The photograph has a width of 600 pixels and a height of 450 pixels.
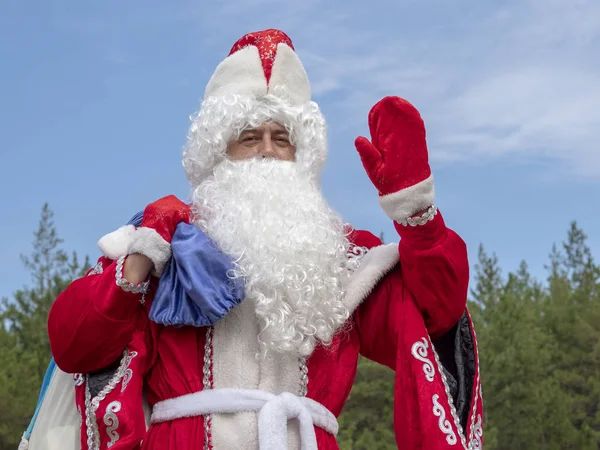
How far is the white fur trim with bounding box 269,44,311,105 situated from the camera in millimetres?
3629

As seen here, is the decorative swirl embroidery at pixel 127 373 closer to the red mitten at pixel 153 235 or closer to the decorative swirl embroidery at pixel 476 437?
the red mitten at pixel 153 235

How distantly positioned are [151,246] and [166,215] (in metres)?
0.15

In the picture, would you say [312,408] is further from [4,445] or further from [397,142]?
[4,445]

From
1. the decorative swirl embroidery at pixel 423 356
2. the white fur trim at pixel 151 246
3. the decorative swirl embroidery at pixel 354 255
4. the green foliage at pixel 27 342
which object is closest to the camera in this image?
the white fur trim at pixel 151 246

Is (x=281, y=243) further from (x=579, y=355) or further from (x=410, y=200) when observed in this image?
(x=579, y=355)

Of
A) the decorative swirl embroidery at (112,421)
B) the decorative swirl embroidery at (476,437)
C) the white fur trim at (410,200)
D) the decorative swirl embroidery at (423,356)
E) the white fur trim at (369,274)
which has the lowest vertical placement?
the decorative swirl embroidery at (476,437)

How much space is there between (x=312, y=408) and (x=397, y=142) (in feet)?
3.19

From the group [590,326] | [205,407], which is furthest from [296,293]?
[590,326]

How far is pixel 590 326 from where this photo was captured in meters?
17.1

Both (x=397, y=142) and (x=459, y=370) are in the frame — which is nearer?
(x=397, y=142)

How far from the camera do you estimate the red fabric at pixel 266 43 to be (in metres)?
3.65

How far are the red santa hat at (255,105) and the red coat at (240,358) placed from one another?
541 millimetres

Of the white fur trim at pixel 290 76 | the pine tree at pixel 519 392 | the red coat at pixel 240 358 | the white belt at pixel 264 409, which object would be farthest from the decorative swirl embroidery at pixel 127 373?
the pine tree at pixel 519 392

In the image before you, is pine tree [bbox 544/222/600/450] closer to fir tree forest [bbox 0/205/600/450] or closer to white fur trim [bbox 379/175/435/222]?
fir tree forest [bbox 0/205/600/450]
